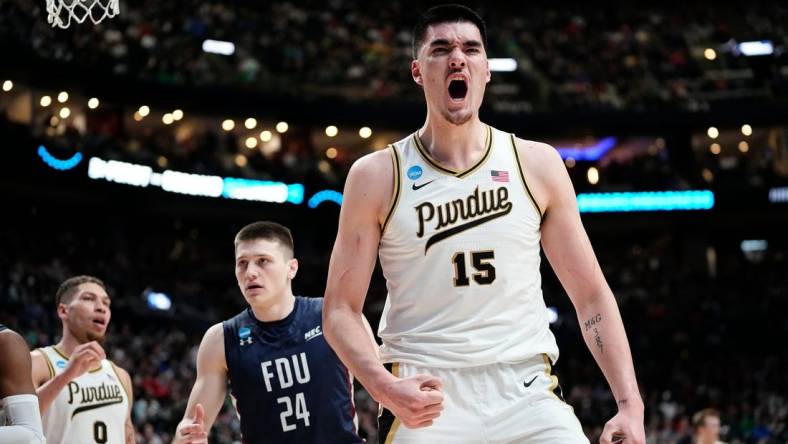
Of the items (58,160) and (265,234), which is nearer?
(265,234)

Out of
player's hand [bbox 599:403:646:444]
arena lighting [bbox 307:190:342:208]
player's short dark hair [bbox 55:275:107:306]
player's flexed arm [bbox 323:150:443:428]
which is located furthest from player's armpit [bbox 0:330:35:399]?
arena lighting [bbox 307:190:342:208]

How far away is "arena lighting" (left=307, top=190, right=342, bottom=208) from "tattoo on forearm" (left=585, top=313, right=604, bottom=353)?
3051cm

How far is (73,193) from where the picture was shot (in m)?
31.6

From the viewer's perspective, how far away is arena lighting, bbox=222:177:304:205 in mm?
33438

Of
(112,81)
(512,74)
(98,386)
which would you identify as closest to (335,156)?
(512,74)

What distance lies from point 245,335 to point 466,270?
3.20 meters

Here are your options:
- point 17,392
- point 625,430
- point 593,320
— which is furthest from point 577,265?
point 17,392

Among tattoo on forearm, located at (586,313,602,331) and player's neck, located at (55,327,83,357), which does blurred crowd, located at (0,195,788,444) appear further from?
tattoo on forearm, located at (586,313,602,331)

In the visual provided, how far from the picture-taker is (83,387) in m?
9.04

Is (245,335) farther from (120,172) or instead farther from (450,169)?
(120,172)

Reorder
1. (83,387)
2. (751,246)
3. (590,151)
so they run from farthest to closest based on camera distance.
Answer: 1. (751,246)
2. (590,151)
3. (83,387)

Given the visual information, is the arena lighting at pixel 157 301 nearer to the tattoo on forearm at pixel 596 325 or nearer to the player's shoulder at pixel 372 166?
the player's shoulder at pixel 372 166

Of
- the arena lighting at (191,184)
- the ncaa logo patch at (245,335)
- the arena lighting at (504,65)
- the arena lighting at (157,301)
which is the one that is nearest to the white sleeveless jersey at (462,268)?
the ncaa logo patch at (245,335)

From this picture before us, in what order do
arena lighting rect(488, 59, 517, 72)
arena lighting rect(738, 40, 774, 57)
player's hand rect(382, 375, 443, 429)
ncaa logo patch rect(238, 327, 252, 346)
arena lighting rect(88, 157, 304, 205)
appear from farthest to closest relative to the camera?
1. arena lighting rect(488, 59, 517, 72)
2. arena lighting rect(738, 40, 774, 57)
3. arena lighting rect(88, 157, 304, 205)
4. ncaa logo patch rect(238, 327, 252, 346)
5. player's hand rect(382, 375, 443, 429)
